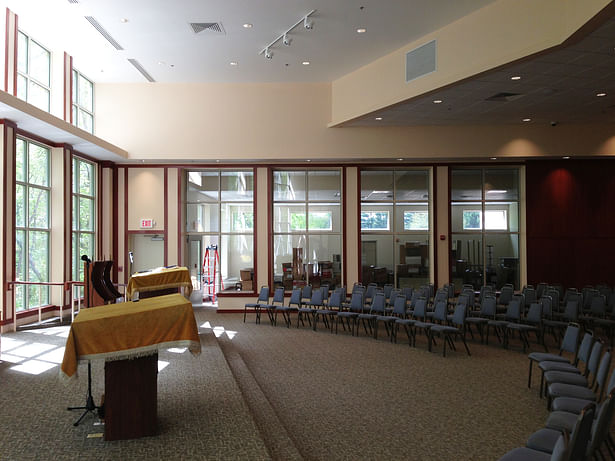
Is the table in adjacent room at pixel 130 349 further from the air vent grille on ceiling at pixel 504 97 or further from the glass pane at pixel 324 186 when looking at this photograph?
the glass pane at pixel 324 186

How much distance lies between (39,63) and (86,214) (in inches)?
155

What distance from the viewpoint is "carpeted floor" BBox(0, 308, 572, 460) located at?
4.21 m

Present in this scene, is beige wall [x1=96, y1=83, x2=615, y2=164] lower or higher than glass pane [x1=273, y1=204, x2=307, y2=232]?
higher

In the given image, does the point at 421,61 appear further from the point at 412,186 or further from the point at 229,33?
the point at 412,186

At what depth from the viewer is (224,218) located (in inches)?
566

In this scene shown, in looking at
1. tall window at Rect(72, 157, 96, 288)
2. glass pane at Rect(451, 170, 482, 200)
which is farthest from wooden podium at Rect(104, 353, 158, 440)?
glass pane at Rect(451, 170, 482, 200)

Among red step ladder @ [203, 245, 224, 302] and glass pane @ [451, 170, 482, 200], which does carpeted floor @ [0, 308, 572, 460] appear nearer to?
red step ladder @ [203, 245, 224, 302]

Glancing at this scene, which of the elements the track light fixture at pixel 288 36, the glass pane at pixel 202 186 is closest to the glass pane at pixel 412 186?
the glass pane at pixel 202 186

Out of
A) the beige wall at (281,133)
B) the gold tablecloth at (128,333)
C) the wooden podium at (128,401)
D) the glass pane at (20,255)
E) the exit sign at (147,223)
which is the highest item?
the beige wall at (281,133)

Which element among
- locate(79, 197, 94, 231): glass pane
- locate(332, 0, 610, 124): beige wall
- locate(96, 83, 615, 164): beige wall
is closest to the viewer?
locate(332, 0, 610, 124): beige wall

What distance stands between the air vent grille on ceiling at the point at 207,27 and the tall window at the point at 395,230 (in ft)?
20.4

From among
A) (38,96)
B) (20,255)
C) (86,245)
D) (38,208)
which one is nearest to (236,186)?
(86,245)

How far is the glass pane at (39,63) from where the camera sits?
10266mm

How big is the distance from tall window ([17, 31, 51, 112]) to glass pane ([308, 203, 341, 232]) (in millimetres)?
7358
